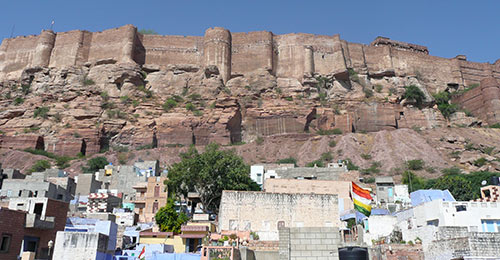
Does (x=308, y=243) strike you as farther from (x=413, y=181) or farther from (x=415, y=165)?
(x=415, y=165)

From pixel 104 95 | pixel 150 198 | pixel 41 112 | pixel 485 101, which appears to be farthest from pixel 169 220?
pixel 485 101

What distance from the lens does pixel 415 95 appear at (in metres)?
67.7

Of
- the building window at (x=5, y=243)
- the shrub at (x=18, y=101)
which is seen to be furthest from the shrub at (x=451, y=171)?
the shrub at (x=18, y=101)

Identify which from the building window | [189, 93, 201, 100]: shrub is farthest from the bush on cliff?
the building window

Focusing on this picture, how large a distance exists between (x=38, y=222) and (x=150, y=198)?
16.3 meters

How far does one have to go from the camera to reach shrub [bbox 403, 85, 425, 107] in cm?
6756

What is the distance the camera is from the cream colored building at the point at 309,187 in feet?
112

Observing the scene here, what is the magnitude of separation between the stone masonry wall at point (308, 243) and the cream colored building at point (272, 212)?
4.92 m

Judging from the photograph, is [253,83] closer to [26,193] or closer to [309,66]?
[309,66]

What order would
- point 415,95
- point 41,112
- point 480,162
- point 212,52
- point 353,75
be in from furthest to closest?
point 353,75, point 415,95, point 212,52, point 41,112, point 480,162

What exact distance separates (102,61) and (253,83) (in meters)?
21.2

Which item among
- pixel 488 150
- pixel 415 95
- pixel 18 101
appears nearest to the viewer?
pixel 488 150

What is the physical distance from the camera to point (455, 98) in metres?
72.5

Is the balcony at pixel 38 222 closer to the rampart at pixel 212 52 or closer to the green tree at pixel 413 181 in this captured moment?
the green tree at pixel 413 181
